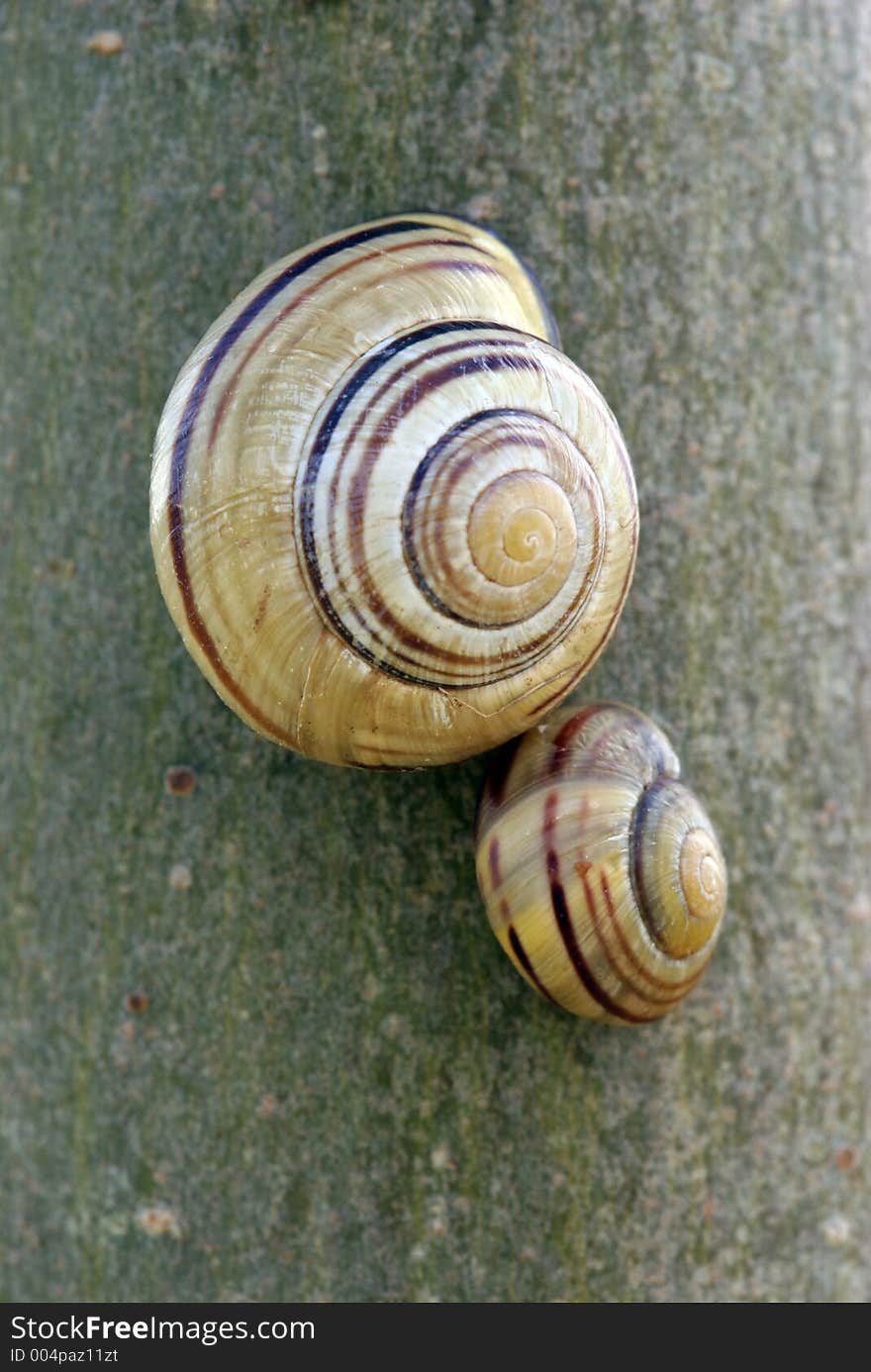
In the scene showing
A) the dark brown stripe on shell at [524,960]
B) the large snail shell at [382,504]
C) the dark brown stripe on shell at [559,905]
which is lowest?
the dark brown stripe on shell at [524,960]

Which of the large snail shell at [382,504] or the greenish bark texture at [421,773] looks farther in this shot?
the greenish bark texture at [421,773]

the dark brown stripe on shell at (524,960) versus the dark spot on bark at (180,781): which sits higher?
the dark spot on bark at (180,781)

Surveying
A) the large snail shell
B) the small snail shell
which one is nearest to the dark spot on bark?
the large snail shell

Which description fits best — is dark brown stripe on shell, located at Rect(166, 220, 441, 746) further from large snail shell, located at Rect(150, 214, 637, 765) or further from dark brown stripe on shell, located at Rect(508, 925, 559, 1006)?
dark brown stripe on shell, located at Rect(508, 925, 559, 1006)

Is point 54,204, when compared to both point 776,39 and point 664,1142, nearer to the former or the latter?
point 776,39

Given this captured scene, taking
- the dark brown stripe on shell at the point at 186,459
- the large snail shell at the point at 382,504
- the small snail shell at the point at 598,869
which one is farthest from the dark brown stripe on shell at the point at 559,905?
the dark brown stripe on shell at the point at 186,459

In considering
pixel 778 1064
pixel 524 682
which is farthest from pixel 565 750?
pixel 778 1064

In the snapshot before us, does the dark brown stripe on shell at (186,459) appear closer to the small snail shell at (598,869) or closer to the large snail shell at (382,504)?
the large snail shell at (382,504)
